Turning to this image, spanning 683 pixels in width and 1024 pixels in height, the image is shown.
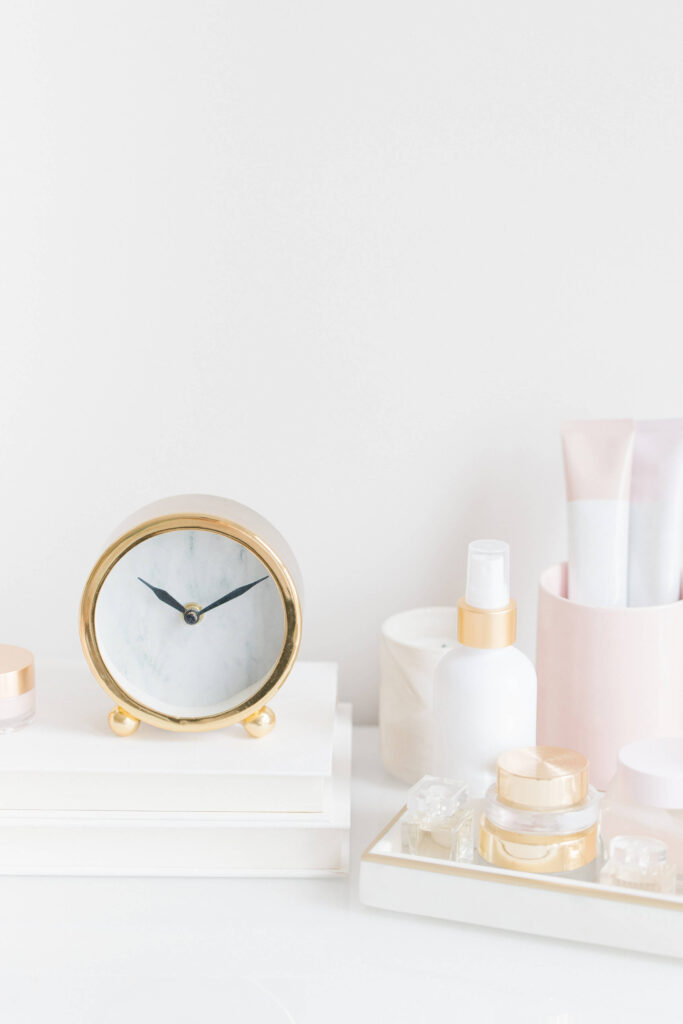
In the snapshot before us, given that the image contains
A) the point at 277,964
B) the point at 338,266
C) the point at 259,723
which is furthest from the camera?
the point at 338,266

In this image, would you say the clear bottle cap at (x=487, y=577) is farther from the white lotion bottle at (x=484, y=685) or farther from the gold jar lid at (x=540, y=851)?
the gold jar lid at (x=540, y=851)

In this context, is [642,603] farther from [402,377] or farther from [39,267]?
[39,267]

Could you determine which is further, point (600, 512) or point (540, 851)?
point (600, 512)

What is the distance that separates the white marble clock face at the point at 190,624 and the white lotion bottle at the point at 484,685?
0.11 meters

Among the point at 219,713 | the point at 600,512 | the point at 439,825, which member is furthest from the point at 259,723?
the point at 600,512

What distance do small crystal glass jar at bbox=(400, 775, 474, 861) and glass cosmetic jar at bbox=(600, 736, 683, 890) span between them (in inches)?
2.9

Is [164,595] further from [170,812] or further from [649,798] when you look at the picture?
[649,798]

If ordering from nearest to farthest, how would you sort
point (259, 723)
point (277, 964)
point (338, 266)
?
point (277, 964) → point (259, 723) → point (338, 266)

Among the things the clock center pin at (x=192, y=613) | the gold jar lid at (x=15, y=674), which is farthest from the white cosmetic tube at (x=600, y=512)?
the gold jar lid at (x=15, y=674)

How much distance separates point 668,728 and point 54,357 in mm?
469

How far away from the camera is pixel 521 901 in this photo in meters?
0.57

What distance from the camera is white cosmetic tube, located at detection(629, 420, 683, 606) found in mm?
705

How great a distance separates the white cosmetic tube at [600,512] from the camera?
0.70 metres

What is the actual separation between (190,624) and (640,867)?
282 mm
